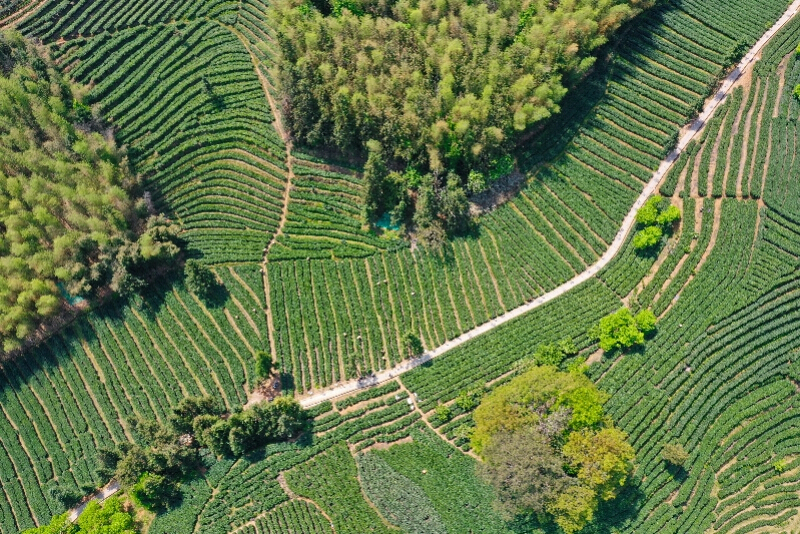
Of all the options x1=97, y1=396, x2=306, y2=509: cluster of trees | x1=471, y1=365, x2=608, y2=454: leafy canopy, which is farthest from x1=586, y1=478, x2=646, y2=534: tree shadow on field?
x1=97, y1=396, x2=306, y2=509: cluster of trees

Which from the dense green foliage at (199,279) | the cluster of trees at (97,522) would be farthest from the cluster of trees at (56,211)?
the cluster of trees at (97,522)

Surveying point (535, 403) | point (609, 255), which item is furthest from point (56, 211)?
point (609, 255)

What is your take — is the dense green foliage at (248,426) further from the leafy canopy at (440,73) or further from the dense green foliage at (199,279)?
the leafy canopy at (440,73)

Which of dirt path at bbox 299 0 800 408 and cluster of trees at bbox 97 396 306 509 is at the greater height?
dirt path at bbox 299 0 800 408

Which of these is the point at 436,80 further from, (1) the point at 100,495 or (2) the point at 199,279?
(1) the point at 100,495

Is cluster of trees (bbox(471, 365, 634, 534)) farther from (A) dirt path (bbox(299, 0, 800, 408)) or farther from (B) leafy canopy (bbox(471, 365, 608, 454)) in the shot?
(A) dirt path (bbox(299, 0, 800, 408))

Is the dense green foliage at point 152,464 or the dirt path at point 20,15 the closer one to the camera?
the dense green foliage at point 152,464

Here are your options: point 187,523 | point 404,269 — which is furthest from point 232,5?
point 187,523
